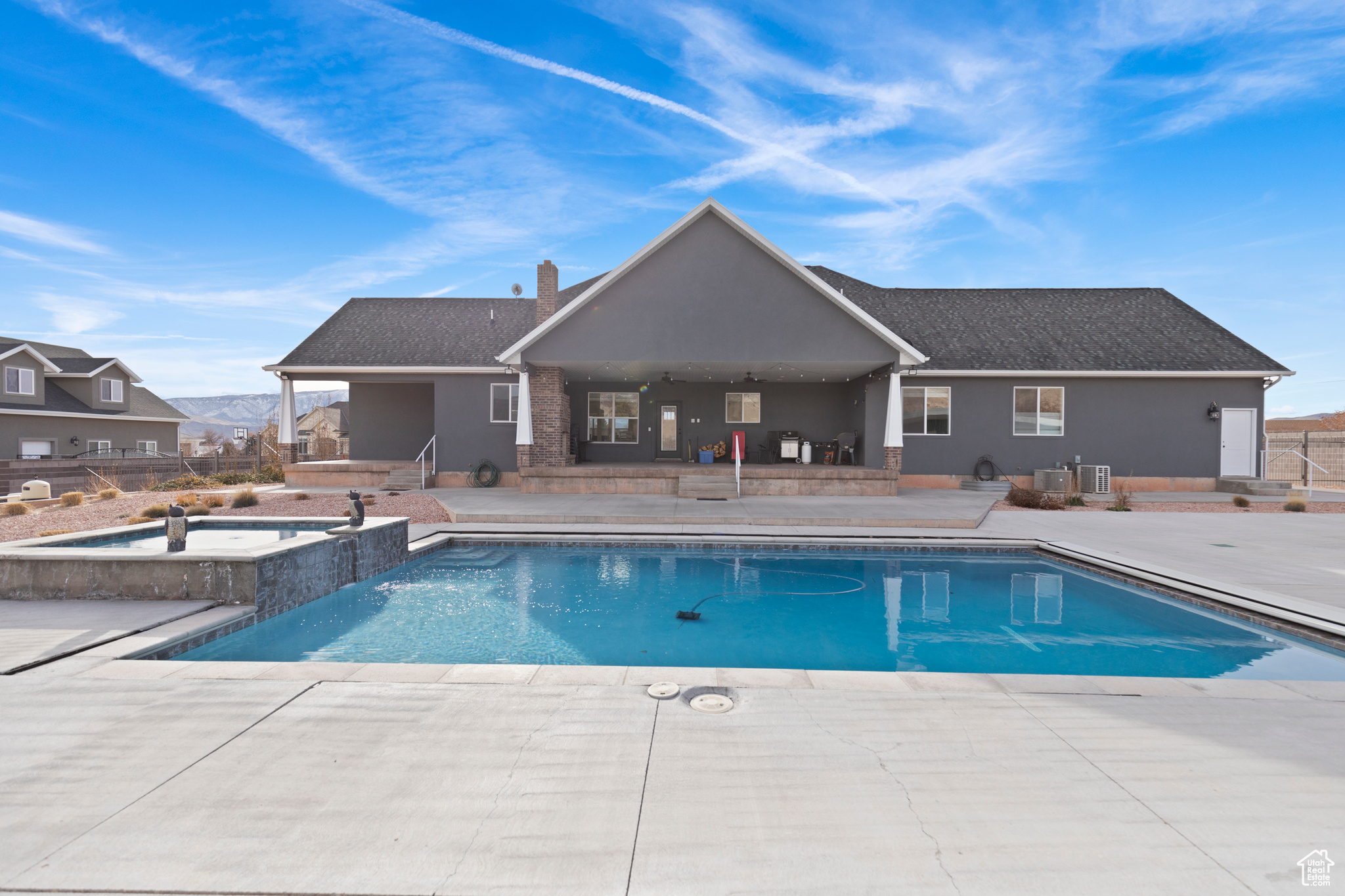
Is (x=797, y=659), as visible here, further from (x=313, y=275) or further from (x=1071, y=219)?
(x=313, y=275)

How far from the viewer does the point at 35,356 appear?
22.2 m

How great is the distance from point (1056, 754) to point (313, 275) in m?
29.2

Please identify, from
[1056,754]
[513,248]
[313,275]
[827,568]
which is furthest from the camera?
[313,275]

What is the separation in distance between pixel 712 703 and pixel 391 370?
15459mm

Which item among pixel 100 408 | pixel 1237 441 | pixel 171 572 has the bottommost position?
pixel 171 572

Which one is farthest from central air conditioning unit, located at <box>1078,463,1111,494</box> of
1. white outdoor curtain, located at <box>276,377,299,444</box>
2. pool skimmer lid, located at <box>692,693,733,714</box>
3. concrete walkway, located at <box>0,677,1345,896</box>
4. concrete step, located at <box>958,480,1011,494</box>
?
white outdoor curtain, located at <box>276,377,299,444</box>

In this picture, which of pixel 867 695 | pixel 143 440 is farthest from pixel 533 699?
pixel 143 440

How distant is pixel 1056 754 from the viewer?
2.79 meters

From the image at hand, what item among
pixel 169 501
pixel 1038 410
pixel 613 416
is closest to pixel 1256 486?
pixel 1038 410

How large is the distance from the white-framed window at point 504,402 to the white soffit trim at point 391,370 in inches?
18.9

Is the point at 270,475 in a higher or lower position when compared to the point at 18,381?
lower

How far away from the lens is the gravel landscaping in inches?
369

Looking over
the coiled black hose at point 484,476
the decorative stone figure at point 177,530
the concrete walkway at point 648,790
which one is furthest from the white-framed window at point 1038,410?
the decorative stone figure at point 177,530

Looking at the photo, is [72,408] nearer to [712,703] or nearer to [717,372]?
[717,372]
